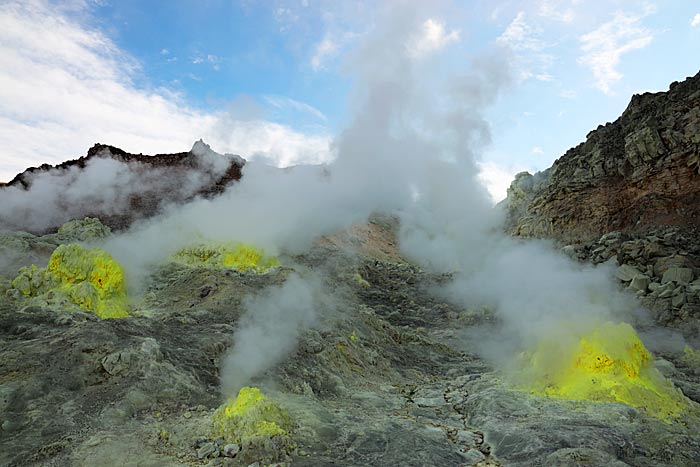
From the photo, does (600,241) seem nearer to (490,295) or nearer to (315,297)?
(490,295)

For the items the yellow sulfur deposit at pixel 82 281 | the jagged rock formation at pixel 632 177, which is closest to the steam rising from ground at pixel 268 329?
the yellow sulfur deposit at pixel 82 281

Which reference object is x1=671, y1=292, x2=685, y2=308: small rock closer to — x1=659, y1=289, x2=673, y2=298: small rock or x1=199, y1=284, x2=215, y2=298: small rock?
x1=659, y1=289, x2=673, y2=298: small rock

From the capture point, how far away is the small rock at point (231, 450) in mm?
3891

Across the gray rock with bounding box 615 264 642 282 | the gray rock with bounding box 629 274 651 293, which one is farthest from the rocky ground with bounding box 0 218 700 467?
the gray rock with bounding box 615 264 642 282

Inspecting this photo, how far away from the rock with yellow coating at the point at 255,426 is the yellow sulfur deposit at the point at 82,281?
13.9ft

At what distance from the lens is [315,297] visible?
878 centimetres

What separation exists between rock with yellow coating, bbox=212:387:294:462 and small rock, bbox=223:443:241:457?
0.04m

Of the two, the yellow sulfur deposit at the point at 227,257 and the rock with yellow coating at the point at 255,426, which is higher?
the yellow sulfur deposit at the point at 227,257

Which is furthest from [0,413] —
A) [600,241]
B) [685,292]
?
[600,241]

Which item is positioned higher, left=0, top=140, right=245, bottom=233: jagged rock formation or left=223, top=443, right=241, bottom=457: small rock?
left=0, top=140, right=245, bottom=233: jagged rock formation

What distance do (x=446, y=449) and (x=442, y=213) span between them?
16810 mm

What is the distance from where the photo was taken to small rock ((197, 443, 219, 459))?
3891 millimetres

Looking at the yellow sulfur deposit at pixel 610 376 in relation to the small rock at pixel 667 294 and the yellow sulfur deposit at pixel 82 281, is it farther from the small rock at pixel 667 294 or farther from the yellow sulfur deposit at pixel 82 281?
the yellow sulfur deposit at pixel 82 281

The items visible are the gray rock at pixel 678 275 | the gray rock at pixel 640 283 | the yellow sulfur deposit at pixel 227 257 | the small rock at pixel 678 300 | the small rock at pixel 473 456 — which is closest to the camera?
the small rock at pixel 473 456
